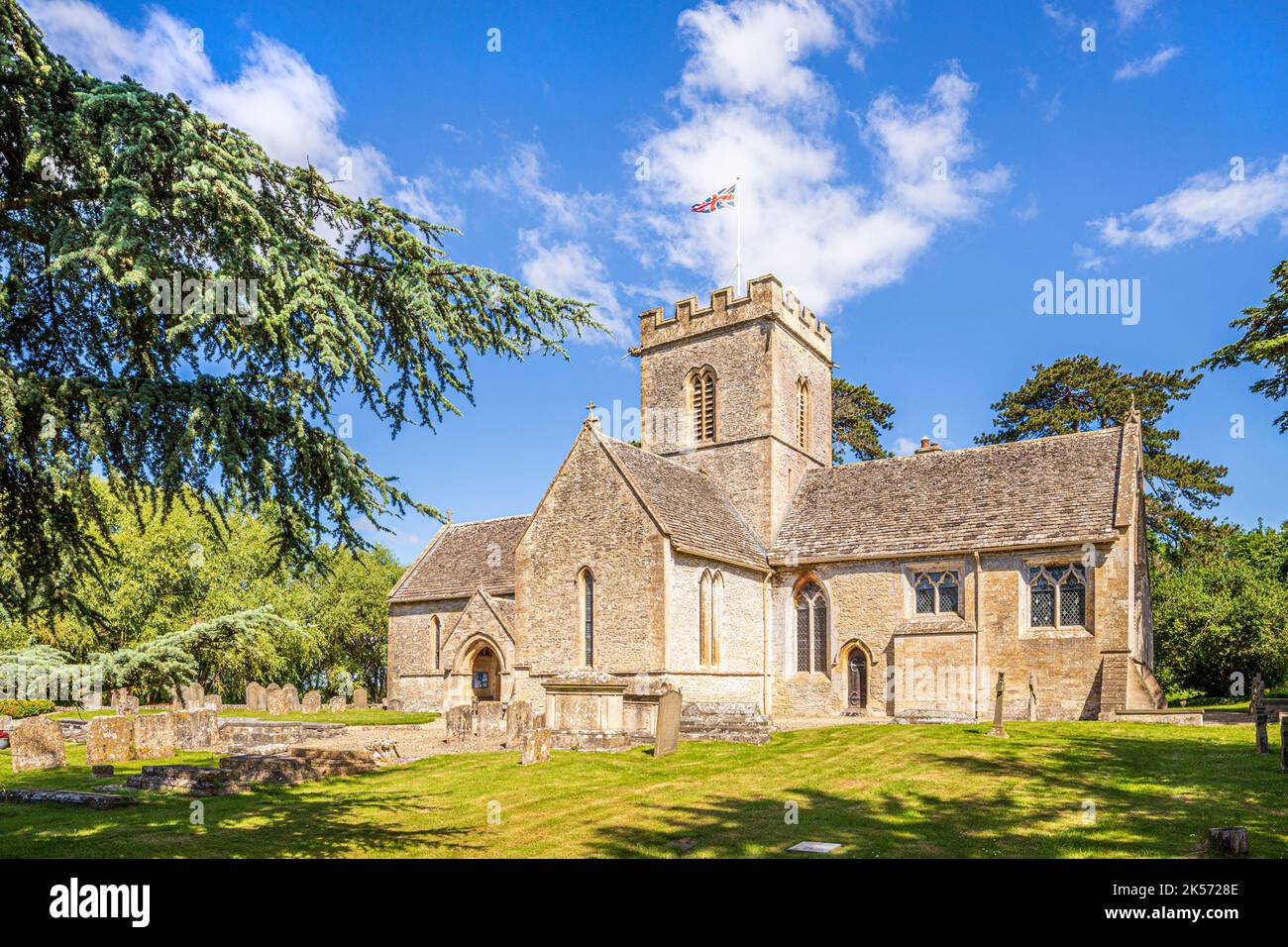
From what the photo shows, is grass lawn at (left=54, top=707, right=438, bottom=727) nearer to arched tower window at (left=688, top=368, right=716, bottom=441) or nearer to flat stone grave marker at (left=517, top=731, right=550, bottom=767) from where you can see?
flat stone grave marker at (left=517, top=731, right=550, bottom=767)

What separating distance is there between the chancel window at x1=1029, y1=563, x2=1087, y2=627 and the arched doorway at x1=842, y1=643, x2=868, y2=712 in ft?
17.5

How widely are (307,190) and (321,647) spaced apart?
Result: 142 feet

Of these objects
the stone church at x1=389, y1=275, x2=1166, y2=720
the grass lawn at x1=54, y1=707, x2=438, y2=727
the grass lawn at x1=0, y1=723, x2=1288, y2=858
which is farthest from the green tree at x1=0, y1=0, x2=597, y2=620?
the grass lawn at x1=54, y1=707, x2=438, y2=727

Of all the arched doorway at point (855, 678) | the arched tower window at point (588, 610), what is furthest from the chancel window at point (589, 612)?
the arched doorway at point (855, 678)

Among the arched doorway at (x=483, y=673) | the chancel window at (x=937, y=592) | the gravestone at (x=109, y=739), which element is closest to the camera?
the gravestone at (x=109, y=739)

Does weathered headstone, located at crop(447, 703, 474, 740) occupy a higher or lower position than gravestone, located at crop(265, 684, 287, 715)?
higher

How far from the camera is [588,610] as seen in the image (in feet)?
86.7

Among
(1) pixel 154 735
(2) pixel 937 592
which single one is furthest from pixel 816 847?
(2) pixel 937 592

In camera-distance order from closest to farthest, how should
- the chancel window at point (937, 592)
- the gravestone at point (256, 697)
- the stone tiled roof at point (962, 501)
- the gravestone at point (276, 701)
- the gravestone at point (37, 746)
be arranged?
the gravestone at point (37, 746) → the stone tiled roof at point (962, 501) → the chancel window at point (937, 592) → the gravestone at point (276, 701) → the gravestone at point (256, 697)

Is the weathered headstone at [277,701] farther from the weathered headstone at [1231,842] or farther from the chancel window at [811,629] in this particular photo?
the weathered headstone at [1231,842]

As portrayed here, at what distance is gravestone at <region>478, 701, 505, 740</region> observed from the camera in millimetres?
21266

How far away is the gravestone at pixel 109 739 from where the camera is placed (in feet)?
60.3

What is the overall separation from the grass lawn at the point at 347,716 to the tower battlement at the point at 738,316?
16533mm
